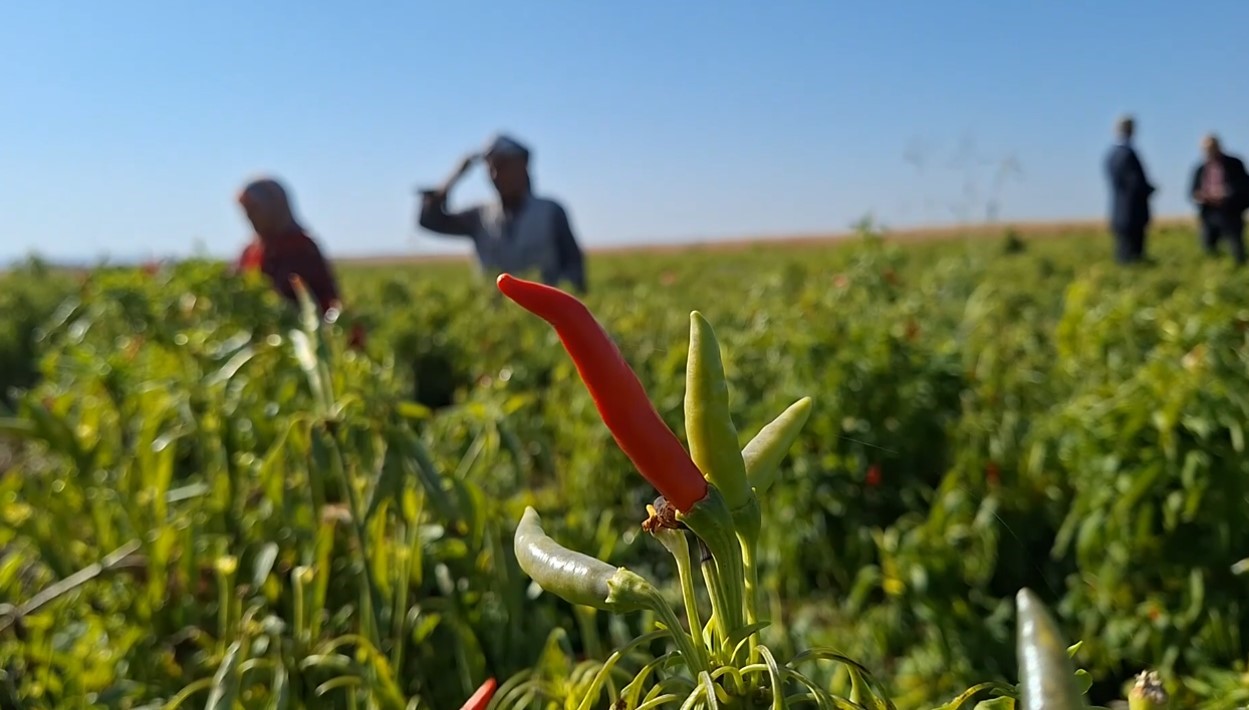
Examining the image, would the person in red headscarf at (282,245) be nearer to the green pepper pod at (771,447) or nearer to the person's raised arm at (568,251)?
the person's raised arm at (568,251)

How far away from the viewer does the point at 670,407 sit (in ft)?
8.62

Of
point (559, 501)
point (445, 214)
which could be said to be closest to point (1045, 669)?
A: point (559, 501)

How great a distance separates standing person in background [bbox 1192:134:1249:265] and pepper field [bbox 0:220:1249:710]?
447 centimetres

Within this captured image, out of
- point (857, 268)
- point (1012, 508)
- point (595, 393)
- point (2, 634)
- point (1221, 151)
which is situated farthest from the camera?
point (1221, 151)

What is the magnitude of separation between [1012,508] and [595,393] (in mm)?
2312

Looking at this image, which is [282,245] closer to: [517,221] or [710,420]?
[517,221]

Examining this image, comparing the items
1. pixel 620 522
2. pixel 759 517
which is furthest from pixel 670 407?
pixel 759 517

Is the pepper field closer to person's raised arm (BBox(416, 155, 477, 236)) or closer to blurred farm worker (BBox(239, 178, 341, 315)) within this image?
blurred farm worker (BBox(239, 178, 341, 315))

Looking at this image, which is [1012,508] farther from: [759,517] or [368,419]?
[759,517]

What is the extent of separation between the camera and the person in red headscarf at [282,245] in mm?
3650

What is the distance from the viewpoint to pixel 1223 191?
24.1ft

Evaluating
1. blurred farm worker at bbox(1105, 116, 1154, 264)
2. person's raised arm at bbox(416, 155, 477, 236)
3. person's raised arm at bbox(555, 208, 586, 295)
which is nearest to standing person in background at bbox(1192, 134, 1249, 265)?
blurred farm worker at bbox(1105, 116, 1154, 264)

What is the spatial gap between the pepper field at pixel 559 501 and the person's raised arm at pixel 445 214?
5.03 ft

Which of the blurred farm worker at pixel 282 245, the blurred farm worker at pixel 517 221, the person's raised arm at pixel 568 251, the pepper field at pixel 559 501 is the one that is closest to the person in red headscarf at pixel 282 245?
the blurred farm worker at pixel 282 245
